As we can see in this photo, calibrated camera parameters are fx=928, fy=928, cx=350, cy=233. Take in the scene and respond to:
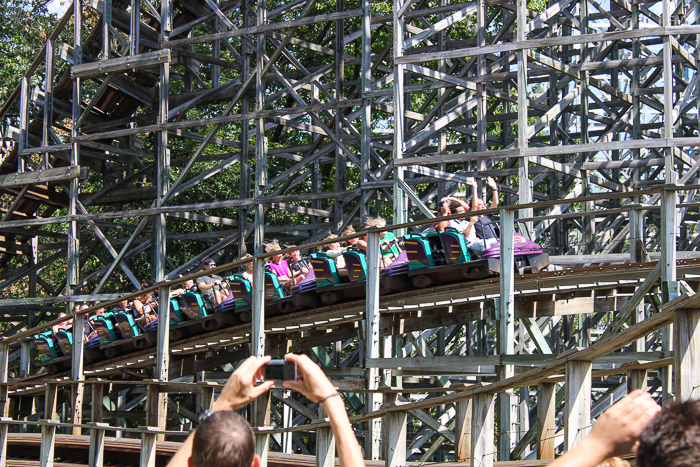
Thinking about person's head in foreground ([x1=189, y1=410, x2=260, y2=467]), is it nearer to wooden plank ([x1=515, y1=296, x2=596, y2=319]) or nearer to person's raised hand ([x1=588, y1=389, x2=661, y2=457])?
person's raised hand ([x1=588, y1=389, x2=661, y2=457])

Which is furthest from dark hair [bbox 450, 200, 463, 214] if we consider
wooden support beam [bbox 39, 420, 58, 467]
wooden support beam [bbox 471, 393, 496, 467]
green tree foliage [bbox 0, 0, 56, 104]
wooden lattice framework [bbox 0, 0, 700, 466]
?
green tree foliage [bbox 0, 0, 56, 104]

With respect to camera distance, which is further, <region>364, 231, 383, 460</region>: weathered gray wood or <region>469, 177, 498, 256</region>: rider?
<region>469, 177, 498, 256</region>: rider

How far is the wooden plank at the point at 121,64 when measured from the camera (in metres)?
18.6

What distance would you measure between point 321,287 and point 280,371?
9518 mm

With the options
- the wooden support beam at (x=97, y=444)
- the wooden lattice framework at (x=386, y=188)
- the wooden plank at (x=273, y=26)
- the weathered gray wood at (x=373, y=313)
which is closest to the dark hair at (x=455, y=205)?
the wooden lattice framework at (x=386, y=188)

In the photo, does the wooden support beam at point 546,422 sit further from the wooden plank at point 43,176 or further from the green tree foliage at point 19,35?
the green tree foliage at point 19,35

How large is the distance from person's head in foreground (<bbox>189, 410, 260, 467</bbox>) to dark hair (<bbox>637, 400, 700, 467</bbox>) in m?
1.04

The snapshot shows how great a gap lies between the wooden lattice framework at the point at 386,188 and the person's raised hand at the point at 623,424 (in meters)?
2.70

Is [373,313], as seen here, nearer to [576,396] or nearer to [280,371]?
[576,396]

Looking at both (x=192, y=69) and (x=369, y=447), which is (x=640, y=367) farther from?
(x=192, y=69)

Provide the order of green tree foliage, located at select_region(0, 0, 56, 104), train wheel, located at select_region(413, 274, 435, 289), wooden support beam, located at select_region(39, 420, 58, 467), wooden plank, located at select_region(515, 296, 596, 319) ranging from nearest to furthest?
wooden support beam, located at select_region(39, 420, 58, 467)
wooden plank, located at select_region(515, 296, 596, 319)
train wheel, located at select_region(413, 274, 435, 289)
green tree foliage, located at select_region(0, 0, 56, 104)

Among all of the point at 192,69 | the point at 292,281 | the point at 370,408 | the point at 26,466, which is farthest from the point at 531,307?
the point at 192,69

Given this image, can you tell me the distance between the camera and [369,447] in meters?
9.86

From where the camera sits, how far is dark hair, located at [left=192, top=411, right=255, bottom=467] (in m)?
2.46
